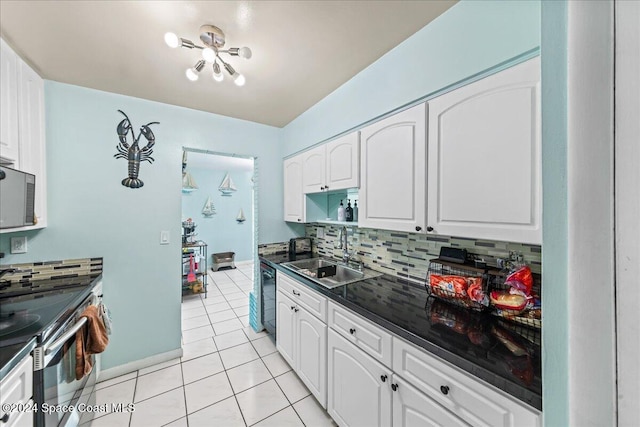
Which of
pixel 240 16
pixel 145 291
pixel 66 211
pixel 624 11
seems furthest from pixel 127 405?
pixel 624 11

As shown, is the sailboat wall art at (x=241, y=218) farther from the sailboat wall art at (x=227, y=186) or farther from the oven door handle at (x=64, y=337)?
the oven door handle at (x=64, y=337)

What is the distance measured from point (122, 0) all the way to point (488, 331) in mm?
2266

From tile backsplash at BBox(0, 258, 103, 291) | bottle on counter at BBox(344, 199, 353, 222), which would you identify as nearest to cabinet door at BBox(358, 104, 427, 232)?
bottle on counter at BBox(344, 199, 353, 222)

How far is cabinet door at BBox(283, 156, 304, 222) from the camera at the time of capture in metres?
2.52

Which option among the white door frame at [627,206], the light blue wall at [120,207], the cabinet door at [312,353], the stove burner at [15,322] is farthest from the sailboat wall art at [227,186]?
the white door frame at [627,206]

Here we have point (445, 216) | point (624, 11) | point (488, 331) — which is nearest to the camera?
point (624, 11)

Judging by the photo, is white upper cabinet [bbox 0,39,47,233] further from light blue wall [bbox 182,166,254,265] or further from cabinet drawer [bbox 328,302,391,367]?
light blue wall [bbox 182,166,254,265]

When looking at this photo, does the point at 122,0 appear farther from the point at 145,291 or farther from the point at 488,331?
the point at 488,331

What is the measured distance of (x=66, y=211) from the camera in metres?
1.91

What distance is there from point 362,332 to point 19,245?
8.23 feet

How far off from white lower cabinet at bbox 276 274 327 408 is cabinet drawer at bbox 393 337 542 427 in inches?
24.7

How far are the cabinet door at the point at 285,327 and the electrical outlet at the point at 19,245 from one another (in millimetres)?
1919

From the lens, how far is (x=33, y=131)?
168 cm

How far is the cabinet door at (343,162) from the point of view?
177cm
